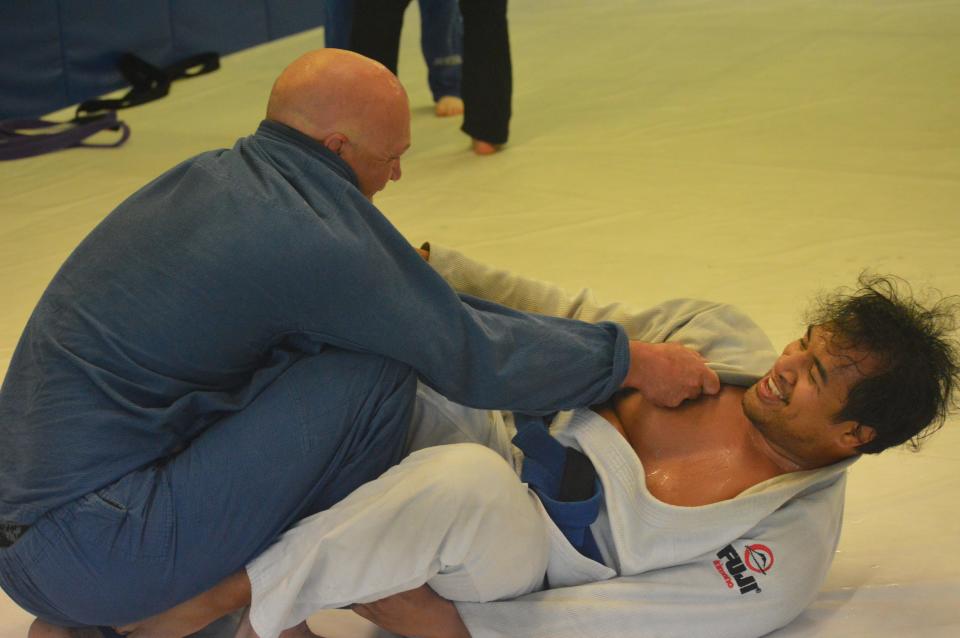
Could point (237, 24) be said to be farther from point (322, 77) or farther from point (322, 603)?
point (322, 603)

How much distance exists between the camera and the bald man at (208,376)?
1395mm

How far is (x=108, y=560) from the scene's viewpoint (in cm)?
139

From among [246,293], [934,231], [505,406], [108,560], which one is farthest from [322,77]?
[934,231]

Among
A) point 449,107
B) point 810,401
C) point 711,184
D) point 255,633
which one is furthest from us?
point 449,107

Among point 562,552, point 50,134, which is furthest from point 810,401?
point 50,134

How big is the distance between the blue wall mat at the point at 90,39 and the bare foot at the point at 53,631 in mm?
3182

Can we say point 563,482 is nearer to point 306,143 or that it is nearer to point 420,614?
point 420,614

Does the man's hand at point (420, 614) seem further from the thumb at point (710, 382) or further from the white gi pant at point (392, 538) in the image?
the thumb at point (710, 382)

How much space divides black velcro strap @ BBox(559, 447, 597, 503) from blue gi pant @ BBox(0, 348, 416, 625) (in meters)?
0.31

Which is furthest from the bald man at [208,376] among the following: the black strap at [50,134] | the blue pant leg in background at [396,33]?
the black strap at [50,134]

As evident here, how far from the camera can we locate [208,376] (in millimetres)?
1464

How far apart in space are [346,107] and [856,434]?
0.83m

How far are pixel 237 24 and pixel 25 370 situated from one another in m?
4.22

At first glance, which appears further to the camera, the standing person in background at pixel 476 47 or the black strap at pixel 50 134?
the black strap at pixel 50 134
